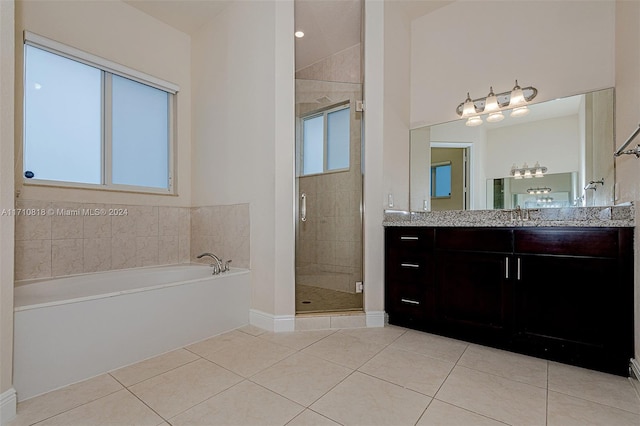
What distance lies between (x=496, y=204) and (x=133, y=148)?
3293 millimetres

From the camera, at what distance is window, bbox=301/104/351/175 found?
2672 millimetres

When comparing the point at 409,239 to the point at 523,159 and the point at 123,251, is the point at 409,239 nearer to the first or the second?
the point at 523,159

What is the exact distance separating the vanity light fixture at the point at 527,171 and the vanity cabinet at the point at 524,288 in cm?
68

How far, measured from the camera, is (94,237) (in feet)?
8.44

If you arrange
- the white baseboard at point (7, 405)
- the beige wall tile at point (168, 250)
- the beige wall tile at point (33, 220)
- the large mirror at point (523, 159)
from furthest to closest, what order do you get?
the beige wall tile at point (168, 250) → the beige wall tile at point (33, 220) → the large mirror at point (523, 159) → the white baseboard at point (7, 405)

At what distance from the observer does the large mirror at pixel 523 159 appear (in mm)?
2098

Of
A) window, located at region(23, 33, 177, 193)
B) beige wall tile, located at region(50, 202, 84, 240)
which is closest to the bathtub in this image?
beige wall tile, located at region(50, 202, 84, 240)

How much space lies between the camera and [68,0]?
8.05 feet

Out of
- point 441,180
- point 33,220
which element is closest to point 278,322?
point 441,180

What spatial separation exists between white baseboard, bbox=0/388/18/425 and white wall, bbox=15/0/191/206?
152 centimetres

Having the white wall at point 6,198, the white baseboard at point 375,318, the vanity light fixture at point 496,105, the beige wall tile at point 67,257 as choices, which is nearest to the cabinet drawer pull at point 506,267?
the white baseboard at point 375,318

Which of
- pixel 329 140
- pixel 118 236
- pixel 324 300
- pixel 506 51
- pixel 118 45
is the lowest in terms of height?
pixel 324 300

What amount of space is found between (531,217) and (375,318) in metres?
1.41

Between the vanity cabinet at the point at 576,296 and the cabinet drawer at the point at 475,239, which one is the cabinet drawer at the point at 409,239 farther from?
the vanity cabinet at the point at 576,296
